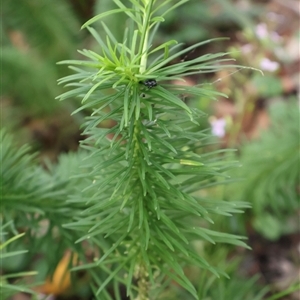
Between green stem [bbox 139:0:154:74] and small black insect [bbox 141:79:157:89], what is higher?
green stem [bbox 139:0:154:74]

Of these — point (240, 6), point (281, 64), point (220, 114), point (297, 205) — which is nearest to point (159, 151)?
point (297, 205)

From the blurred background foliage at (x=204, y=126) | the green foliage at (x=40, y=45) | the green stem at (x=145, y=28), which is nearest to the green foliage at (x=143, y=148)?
the green stem at (x=145, y=28)

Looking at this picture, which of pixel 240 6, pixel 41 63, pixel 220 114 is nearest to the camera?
pixel 41 63

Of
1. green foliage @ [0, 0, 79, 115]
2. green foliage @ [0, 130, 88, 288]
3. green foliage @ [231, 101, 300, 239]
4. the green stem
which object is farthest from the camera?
green foliage @ [0, 0, 79, 115]

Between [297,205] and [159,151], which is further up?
[159,151]

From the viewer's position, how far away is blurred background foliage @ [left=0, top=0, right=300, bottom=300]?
66cm

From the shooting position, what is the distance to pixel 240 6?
6.87ft

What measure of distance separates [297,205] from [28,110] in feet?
3.27

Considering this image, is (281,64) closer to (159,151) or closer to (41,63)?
(41,63)

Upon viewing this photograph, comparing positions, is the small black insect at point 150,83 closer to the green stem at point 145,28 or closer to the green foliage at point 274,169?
the green stem at point 145,28

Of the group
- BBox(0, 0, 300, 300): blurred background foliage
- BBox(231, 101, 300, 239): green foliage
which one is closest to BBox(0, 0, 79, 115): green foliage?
BBox(0, 0, 300, 300): blurred background foliage

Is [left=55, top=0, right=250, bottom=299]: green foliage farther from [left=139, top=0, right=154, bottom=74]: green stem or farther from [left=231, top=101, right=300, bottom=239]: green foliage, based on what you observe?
[left=231, top=101, right=300, bottom=239]: green foliage

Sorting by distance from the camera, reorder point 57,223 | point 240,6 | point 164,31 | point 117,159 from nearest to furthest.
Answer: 1. point 117,159
2. point 57,223
3. point 164,31
4. point 240,6

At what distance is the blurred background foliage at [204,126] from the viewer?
659 millimetres
